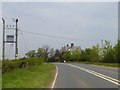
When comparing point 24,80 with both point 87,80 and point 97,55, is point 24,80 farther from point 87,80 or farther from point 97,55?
point 97,55

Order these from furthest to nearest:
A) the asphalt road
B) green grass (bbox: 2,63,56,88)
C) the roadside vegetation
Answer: the roadside vegetation
the asphalt road
green grass (bbox: 2,63,56,88)

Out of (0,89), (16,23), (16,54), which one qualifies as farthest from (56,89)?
(16,23)

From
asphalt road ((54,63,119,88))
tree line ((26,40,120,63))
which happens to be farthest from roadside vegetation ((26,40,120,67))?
asphalt road ((54,63,119,88))

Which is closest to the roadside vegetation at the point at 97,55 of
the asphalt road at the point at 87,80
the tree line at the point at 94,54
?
the tree line at the point at 94,54

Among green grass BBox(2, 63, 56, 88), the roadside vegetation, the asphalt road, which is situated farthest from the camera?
the roadside vegetation

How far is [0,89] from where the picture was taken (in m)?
16.6

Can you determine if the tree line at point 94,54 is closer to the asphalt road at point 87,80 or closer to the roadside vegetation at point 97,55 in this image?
the roadside vegetation at point 97,55

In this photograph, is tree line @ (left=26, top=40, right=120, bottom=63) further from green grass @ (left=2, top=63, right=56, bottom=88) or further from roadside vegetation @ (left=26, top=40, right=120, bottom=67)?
green grass @ (left=2, top=63, right=56, bottom=88)

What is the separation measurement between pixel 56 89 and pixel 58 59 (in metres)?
159

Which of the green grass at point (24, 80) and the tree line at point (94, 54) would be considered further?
the tree line at point (94, 54)

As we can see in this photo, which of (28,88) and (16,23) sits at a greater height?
(16,23)

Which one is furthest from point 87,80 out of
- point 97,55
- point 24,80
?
point 97,55

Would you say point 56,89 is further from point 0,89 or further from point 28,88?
point 0,89

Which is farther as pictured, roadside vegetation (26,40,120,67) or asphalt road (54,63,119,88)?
roadside vegetation (26,40,120,67)
